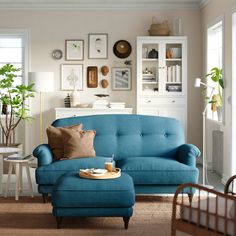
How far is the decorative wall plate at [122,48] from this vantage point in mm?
9125

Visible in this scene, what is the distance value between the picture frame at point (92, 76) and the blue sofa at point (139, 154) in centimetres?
271

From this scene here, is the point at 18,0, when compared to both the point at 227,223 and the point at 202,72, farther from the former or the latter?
the point at 227,223

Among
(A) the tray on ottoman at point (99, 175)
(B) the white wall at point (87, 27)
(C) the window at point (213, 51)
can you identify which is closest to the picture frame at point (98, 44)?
(B) the white wall at point (87, 27)

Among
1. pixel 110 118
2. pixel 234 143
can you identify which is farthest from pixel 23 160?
pixel 234 143

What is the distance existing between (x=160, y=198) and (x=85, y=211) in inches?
60.0

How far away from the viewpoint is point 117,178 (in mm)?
5012

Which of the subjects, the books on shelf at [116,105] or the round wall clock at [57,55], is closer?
the books on shelf at [116,105]

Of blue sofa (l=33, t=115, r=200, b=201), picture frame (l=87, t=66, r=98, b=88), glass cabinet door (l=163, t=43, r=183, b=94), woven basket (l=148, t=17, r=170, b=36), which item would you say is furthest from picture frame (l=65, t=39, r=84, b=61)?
blue sofa (l=33, t=115, r=200, b=201)

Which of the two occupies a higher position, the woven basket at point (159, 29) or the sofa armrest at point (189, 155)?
the woven basket at point (159, 29)

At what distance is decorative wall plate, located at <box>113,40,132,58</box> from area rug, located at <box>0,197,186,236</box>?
3.86 metres

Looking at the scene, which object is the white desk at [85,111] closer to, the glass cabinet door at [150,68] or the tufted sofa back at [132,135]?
the glass cabinet door at [150,68]

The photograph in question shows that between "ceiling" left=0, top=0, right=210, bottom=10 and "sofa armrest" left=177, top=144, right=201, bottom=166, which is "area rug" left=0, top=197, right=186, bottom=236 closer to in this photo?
"sofa armrest" left=177, top=144, right=201, bottom=166

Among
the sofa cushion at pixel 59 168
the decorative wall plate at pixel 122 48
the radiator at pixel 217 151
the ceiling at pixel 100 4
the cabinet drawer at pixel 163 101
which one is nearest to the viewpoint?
the sofa cushion at pixel 59 168

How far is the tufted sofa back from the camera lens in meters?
6.37
